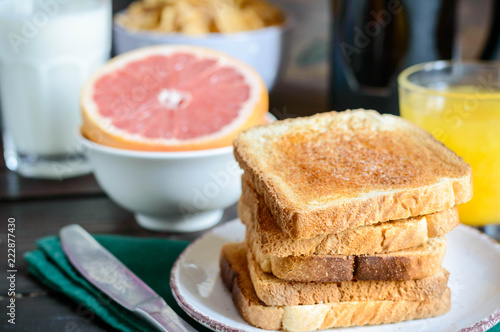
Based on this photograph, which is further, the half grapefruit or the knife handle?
the half grapefruit

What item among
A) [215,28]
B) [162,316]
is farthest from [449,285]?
[215,28]

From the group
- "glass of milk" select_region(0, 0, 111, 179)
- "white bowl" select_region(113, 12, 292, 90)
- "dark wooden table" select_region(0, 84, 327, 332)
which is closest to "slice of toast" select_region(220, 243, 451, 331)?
"dark wooden table" select_region(0, 84, 327, 332)

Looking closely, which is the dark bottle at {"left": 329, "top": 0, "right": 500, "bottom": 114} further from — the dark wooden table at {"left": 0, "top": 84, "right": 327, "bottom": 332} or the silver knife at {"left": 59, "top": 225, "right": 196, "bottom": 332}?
the silver knife at {"left": 59, "top": 225, "right": 196, "bottom": 332}

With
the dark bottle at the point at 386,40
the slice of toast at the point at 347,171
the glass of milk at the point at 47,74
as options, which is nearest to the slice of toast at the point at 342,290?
the slice of toast at the point at 347,171

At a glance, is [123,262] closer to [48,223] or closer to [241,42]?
[48,223]

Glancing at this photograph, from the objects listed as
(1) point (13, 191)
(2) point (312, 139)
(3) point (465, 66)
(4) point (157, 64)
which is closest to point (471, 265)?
(2) point (312, 139)

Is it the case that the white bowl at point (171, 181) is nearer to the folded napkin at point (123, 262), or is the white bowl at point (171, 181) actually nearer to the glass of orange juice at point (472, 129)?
the folded napkin at point (123, 262)

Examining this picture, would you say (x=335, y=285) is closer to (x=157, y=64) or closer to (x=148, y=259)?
(x=148, y=259)

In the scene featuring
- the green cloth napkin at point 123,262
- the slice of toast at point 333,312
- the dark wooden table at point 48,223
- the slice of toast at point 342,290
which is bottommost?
the dark wooden table at point 48,223
